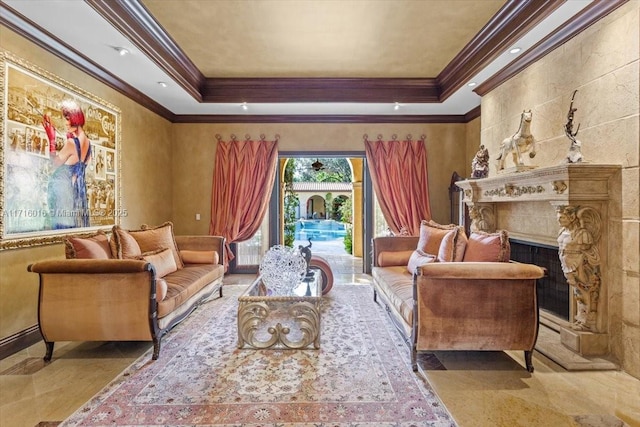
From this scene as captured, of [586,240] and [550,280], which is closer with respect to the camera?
[586,240]

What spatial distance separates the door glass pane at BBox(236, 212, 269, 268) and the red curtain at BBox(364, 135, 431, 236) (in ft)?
6.70

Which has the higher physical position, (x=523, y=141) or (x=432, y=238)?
(x=523, y=141)

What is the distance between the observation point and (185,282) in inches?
133

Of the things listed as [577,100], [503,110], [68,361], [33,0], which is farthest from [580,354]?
[33,0]

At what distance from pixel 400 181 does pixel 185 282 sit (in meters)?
3.71

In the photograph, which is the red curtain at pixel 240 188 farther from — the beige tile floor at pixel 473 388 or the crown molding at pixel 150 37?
the beige tile floor at pixel 473 388

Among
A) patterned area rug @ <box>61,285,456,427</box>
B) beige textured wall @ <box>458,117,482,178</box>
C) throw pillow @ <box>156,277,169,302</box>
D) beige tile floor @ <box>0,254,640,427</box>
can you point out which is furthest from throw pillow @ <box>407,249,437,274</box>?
beige textured wall @ <box>458,117,482,178</box>

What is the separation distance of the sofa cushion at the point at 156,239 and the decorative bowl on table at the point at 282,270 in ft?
4.60

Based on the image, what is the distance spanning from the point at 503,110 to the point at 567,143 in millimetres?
1187

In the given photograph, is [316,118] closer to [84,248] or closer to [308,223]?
Result: [84,248]

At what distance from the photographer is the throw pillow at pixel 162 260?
3.39m

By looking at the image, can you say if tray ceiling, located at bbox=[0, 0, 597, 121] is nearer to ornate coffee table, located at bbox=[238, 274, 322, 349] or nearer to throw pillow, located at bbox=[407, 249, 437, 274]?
throw pillow, located at bbox=[407, 249, 437, 274]

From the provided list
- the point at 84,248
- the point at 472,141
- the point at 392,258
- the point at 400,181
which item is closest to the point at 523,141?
the point at 392,258

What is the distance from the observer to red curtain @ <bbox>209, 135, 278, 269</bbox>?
5578mm
